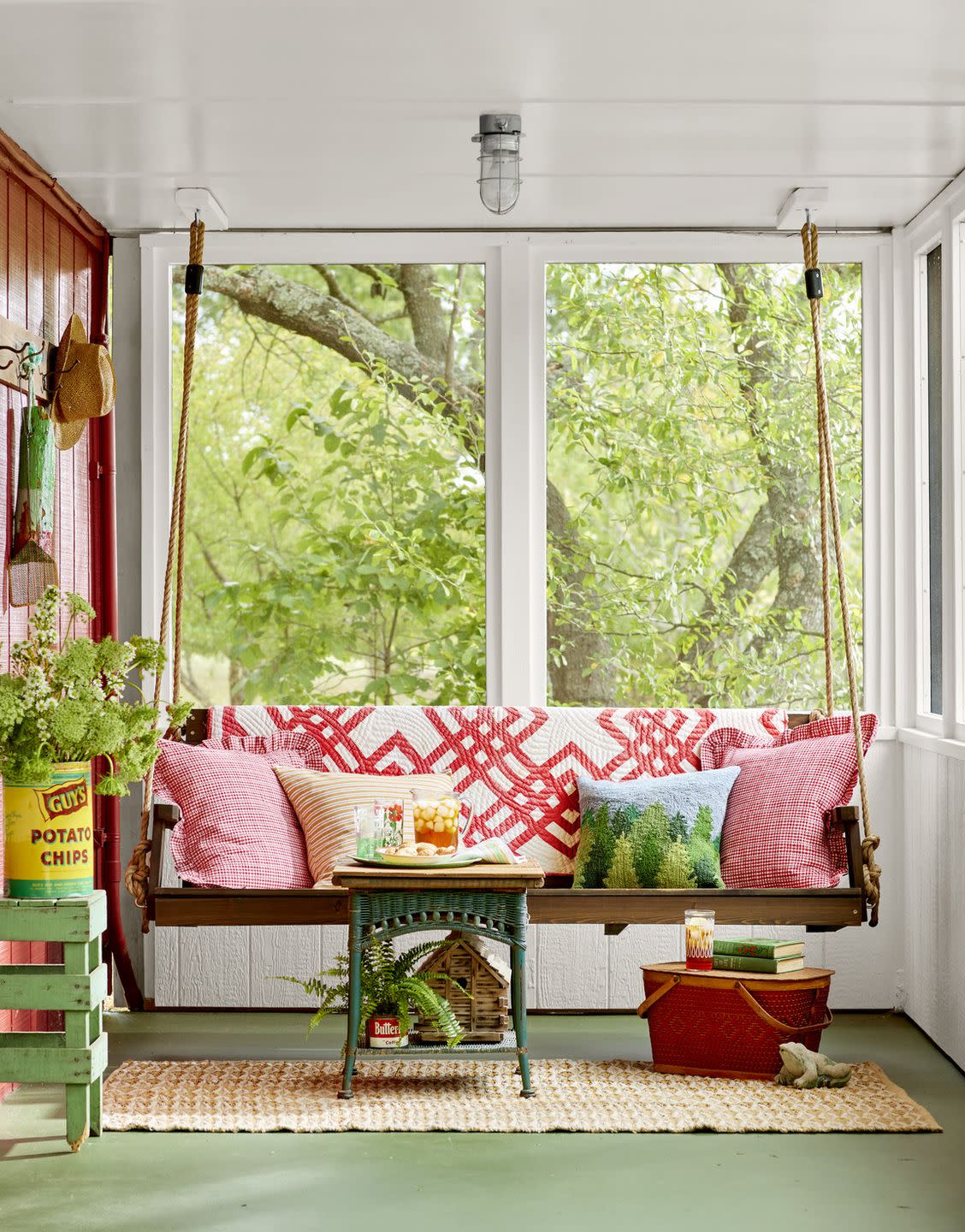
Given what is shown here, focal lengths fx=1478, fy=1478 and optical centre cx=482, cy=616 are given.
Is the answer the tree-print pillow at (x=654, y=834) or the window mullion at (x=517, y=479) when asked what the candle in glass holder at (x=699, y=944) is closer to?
the tree-print pillow at (x=654, y=834)

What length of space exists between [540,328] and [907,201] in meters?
1.27

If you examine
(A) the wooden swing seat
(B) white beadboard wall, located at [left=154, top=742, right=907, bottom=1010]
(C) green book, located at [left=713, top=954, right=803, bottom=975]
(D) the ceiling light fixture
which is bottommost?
(B) white beadboard wall, located at [left=154, top=742, right=907, bottom=1010]

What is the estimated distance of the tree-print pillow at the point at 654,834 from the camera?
169 inches

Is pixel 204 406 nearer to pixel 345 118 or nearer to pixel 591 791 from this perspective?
pixel 345 118

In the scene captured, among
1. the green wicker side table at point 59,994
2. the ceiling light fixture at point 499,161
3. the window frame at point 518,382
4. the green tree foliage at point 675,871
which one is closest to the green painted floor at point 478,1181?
the green wicker side table at point 59,994

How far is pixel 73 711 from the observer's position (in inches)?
138

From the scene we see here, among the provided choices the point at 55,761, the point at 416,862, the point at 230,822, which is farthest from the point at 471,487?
the point at 55,761

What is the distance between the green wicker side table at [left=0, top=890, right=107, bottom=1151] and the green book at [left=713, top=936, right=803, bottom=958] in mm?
1721

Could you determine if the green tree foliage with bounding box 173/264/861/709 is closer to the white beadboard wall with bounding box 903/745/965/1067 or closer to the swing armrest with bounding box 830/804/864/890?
the white beadboard wall with bounding box 903/745/965/1067

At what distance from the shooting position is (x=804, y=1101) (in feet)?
12.6

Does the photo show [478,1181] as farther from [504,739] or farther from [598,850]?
[504,739]

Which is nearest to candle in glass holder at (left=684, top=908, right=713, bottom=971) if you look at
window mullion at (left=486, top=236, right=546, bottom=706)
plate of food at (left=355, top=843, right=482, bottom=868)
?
plate of food at (left=355, top=843, right=482, bottom=868)

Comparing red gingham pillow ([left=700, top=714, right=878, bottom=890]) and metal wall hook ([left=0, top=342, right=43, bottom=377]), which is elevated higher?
metal wall hook ([left=0, top=342, right=43, bottom=377])

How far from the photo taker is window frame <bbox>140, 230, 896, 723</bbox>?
5129mm
